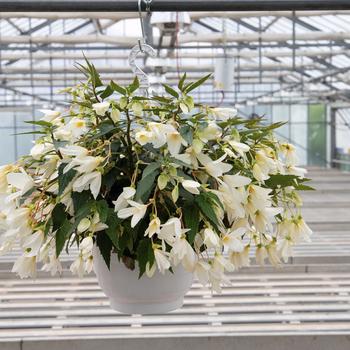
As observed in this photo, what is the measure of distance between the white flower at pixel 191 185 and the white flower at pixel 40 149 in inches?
8.3

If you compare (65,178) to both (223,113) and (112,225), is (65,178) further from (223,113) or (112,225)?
(223,113)

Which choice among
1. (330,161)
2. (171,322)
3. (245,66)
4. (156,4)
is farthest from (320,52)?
(156,4)

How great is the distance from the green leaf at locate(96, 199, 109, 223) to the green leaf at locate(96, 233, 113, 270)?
0.05 m

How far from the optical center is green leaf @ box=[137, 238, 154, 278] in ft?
2.30

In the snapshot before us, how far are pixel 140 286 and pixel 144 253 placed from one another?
0.09m

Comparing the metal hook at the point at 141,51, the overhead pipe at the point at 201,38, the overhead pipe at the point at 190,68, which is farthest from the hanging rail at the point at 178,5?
the overhead pipe at the point at 190,68

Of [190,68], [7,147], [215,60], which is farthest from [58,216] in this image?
[7,147]

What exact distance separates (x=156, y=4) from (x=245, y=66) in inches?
406

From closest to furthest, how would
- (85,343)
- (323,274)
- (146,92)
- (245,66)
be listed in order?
1. (146,92)
2. (85,343)
3. (323,274)
4. (245,66)

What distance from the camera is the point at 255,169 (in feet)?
2.40

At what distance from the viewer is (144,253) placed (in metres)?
0.70

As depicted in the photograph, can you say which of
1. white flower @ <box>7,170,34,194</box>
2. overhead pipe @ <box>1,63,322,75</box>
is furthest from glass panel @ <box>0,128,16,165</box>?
white flower @ <box>7,170,34,194</box>

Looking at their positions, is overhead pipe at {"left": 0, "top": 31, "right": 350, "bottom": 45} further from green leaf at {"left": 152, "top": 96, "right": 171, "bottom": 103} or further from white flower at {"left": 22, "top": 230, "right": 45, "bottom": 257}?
white flower at {"left": 22, "top": 230, "right": 45, "bottom": 257}

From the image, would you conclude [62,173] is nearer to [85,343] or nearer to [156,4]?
[156,4]
